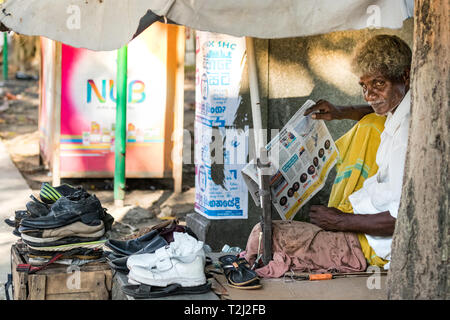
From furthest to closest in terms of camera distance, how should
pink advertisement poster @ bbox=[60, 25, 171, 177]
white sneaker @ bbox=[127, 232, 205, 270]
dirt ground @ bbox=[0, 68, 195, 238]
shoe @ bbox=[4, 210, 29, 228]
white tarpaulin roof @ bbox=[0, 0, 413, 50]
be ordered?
pink advertisement poster @ bbox=[60, 25, 171, 177]
dirt ground @ bbox=[0, 68, 195, 238]
shoe @ bbox=[4, 210, 29, 228]
white sneaker @ bbox=[127, 232, 205, 270]
white tarpaulin roof @ bbox=[0, 0, 413, 50]

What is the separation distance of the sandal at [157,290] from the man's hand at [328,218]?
0.74m

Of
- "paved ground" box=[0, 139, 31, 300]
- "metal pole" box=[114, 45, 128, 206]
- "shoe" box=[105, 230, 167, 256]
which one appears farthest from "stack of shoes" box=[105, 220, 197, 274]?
"metal pole" box=[114, 45, 128, 206]

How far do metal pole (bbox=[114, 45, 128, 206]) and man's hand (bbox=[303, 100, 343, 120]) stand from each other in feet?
8.98

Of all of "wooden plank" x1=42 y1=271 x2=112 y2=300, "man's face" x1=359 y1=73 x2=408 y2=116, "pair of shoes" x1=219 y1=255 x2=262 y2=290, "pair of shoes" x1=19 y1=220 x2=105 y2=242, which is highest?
"man's face" x1=359 y1=73 x2=408 y2=116

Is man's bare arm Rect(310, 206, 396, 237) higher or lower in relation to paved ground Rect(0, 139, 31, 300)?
higher

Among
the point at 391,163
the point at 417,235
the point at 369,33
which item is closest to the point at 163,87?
the point at 369,33

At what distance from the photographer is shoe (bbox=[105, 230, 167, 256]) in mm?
3877

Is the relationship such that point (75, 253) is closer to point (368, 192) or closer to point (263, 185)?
point (263, 185)

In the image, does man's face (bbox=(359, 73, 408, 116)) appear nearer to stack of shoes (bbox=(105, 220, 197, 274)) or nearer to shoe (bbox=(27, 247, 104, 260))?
stack of shoes (bbox=(105, 220, 197, 274))

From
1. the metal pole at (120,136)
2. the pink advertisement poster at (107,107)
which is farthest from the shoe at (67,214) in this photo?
the pink advertisement poster at (107,107)

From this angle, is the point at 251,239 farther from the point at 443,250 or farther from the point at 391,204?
the point at 443,250
